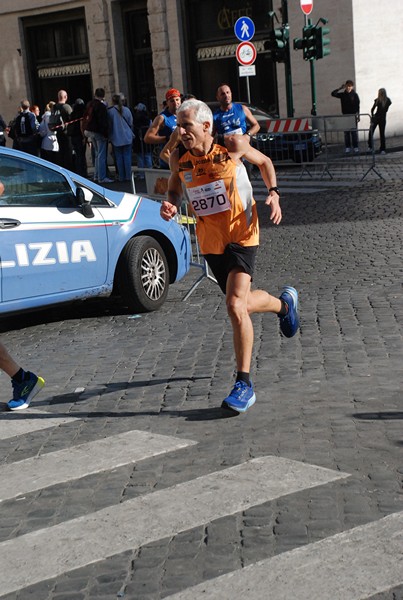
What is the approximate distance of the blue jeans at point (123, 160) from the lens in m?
23.3

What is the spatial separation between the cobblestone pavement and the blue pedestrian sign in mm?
17047

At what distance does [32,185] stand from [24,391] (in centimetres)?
272

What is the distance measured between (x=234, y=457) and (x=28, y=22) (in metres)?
35.7

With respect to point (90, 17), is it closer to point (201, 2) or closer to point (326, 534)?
point (201, 2)

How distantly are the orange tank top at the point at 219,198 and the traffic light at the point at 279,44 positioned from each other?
73.0ft

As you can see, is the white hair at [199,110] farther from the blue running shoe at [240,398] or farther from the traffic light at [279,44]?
the traffic light at [279,44]

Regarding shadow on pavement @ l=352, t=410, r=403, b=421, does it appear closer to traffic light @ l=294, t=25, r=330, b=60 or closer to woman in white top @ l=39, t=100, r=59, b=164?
woman in white top @ l=39, t=100, r=59, b=164

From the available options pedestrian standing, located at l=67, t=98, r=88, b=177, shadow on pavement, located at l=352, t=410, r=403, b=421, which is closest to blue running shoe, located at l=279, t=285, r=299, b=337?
shadow on pavement, located at l=352, t=410, r=403, b=421

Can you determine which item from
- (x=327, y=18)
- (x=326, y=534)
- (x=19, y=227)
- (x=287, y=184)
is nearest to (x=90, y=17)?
(x=327, y=18)

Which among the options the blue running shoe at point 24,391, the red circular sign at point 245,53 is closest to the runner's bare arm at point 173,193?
the blue running shoe at point 24,391

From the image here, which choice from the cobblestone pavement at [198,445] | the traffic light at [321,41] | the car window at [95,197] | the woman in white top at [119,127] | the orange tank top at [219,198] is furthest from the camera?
the traffic light at [321,41]

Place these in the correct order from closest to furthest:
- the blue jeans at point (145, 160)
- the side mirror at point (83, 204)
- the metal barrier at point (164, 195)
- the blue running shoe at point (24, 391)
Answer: the blue running shoe at point (24, 391)
the side mirror at point (83, 204)
the metal barrier at point (164, 195)
the blue jeans at point (145, 160)

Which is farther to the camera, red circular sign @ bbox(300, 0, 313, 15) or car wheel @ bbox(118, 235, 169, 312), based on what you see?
red circular sign @ bbox(300, 0, 313, 15)

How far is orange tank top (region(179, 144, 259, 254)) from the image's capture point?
6633mm
